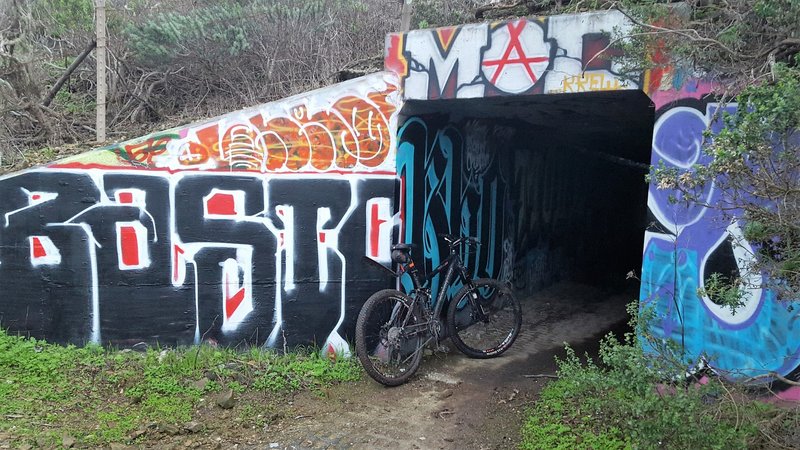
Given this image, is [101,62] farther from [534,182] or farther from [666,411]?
[534,182]

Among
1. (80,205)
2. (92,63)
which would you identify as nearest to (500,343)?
(80,205)

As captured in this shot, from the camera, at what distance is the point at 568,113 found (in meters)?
7.29

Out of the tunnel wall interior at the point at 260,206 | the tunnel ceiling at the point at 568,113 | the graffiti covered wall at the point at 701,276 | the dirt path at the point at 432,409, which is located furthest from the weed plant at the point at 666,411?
the tunnel ceiling at the point at 568,113

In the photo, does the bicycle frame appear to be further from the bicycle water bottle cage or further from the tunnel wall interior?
the tunnel wall interior

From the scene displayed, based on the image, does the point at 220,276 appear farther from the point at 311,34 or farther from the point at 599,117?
the point at 599,117

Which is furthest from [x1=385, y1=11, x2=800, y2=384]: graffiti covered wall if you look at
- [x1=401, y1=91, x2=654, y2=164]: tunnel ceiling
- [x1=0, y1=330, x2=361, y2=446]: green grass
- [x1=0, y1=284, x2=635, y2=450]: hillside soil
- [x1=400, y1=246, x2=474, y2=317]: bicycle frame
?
[x1=0, y1=330, x2=361, y2=446]: green grass

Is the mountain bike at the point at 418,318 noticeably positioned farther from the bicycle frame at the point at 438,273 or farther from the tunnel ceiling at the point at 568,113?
the tunnel ceiling at the point at 568,113

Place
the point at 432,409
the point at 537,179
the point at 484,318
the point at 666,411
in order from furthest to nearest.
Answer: the point at 537,179
the point at 484,318
the point at 432,409
the point at 666,411

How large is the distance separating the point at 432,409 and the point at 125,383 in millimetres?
2726

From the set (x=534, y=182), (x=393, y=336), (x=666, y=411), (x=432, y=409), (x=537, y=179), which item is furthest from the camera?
(x=537, y=179)

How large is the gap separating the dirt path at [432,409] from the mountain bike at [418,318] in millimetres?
182

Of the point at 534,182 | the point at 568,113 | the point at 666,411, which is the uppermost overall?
the point at 568,113

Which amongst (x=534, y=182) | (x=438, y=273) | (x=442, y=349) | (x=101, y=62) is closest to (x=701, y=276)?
(x=438, y=273)

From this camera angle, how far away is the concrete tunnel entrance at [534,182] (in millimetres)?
6500
